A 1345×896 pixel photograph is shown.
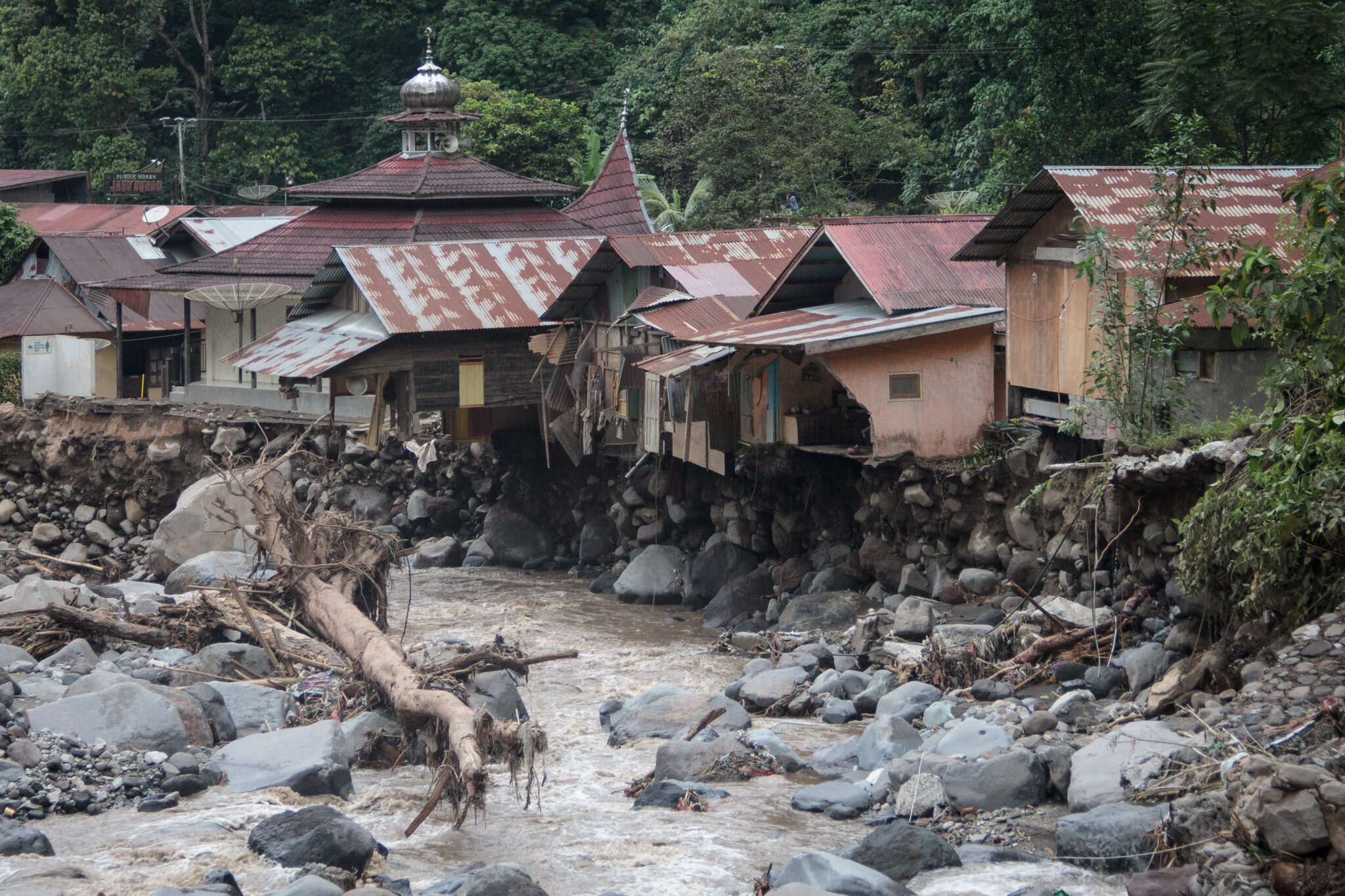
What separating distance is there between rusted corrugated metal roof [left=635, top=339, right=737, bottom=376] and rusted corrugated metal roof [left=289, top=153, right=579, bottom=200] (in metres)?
11.0

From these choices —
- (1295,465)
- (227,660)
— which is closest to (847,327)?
(1295,465)

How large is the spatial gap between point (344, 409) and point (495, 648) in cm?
1521

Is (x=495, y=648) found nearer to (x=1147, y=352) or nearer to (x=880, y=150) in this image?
(x=1147, y=352)

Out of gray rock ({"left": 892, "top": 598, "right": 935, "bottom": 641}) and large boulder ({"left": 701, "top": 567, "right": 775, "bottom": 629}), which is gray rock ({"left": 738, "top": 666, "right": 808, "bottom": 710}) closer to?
gray rock ({"left": 892, "top": 598, "right": 935, "bottom": 641})

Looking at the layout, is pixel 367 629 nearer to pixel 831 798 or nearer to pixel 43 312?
pixel 831 798

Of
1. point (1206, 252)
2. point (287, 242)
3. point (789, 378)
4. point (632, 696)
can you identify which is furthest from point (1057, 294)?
point (287, 242)

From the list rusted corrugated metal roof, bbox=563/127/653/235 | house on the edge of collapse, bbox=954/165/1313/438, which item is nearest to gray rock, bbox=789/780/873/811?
house on the edge of collapse, bbox=954/165/1313/438

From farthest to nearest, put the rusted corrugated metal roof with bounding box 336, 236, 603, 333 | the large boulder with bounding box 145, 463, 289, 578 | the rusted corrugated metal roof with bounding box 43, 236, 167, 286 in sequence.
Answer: the rusted corrugated metal roof with bounding box 43, 236, 167, 286 < the large boulder with bounding box 145, 463, 289, 578 < the rusted corrugated metal roof with bounding box 336, 236, 603, 333

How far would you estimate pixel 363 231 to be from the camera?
30.3 m

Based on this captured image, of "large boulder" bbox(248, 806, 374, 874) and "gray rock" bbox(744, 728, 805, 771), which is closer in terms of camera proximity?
"large boulder" bbox(248, 806, 374, 874)

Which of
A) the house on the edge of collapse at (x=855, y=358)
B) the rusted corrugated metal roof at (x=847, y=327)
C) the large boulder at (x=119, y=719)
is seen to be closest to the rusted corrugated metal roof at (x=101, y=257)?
the house on the edge of collapse at (x=855, y=358)

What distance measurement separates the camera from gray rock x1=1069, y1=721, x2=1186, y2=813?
10453 millimetres

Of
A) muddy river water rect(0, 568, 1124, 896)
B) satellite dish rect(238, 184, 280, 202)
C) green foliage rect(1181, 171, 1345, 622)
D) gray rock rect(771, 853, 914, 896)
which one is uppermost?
satellite dish rect(238, 184, 280, 202)

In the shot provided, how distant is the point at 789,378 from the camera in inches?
781
